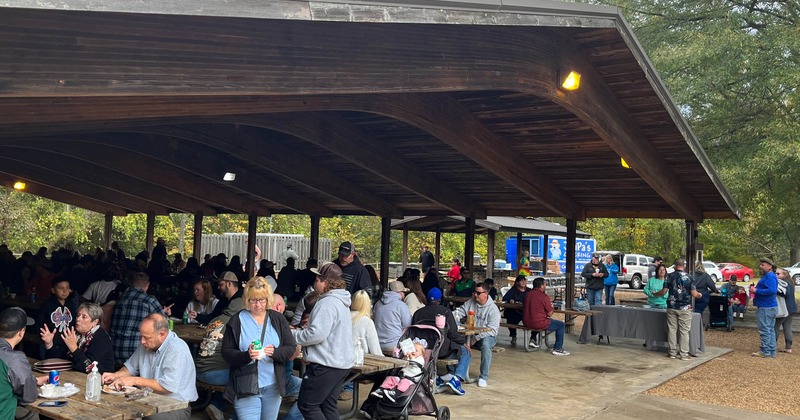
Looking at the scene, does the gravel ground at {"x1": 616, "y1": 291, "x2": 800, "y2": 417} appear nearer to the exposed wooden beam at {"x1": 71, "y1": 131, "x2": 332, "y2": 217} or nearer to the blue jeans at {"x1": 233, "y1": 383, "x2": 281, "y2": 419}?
the blue jeans at {"x1": 233, "y1": 383, "x2": 281, "y2": 419}

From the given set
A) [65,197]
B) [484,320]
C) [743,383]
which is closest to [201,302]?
[484,320]

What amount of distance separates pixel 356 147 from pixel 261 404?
6065 millimetres

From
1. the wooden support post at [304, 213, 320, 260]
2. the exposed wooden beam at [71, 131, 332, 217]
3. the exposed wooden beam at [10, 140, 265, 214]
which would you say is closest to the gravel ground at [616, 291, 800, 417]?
the exposed wooden beam at [71, 131, 332, 217]

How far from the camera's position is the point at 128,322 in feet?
20.2

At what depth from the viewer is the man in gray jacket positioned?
5.15m

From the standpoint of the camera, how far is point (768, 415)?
7613 mm

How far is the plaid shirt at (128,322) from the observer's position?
6141 mm

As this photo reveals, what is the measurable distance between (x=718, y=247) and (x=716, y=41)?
78.3 feet

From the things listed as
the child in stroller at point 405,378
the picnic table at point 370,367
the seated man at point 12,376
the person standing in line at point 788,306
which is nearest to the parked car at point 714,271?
the person standing in line at point 788,306

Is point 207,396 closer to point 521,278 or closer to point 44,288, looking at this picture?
point 44,288

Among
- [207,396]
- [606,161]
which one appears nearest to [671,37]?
[606,161]

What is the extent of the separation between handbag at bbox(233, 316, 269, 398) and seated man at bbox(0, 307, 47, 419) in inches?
48.1

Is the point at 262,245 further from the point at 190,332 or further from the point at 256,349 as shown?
the point at 256,349

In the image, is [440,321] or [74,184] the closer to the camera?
[440,321]
